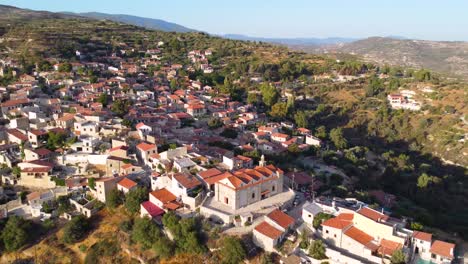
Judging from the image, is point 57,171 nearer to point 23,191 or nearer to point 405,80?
point 23,191

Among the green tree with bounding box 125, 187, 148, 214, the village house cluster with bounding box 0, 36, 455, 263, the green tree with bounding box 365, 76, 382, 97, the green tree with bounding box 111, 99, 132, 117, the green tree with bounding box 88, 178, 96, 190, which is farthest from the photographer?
the green tree with bounding box 365, 76, 382, 97

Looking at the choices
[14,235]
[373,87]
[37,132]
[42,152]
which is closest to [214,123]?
[37,132]

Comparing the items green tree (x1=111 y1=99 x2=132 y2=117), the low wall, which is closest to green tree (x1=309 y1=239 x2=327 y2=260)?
the low wall

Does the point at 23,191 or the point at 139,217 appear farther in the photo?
the point at 23,191

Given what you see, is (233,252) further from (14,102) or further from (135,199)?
(14,102)

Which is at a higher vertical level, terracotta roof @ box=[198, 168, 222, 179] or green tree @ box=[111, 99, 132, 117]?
green tree @ box=[111, 99, 132, 117]

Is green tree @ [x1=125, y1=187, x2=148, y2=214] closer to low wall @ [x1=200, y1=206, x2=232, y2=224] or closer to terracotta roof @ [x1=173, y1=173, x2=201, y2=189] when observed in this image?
terracotta roof @ [x1=173, y1=173, x2=201, y2=189]

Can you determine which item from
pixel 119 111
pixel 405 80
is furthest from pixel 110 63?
pixel 405 80
